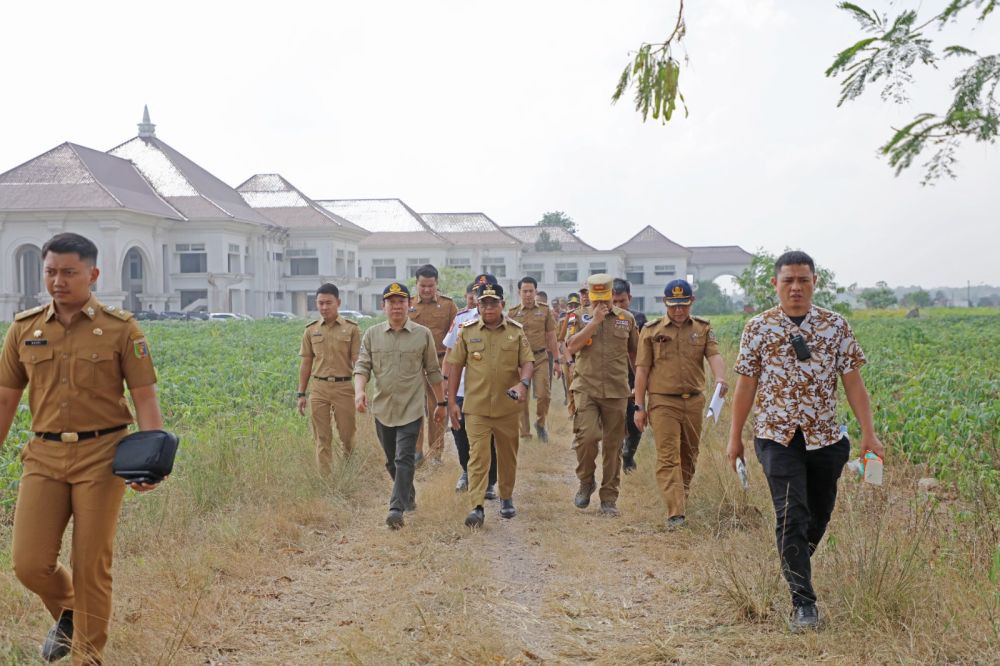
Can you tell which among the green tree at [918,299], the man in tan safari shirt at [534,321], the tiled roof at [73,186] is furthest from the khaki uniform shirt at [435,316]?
the green tree at [918,299]

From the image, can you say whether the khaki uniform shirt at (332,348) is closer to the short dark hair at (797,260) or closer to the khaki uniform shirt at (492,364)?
the khaki uniform shirt at (492,364)

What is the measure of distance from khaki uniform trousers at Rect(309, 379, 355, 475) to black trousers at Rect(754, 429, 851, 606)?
5321 mm

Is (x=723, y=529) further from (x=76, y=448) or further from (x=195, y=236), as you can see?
(x=195, y=236)

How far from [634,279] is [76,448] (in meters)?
79.9

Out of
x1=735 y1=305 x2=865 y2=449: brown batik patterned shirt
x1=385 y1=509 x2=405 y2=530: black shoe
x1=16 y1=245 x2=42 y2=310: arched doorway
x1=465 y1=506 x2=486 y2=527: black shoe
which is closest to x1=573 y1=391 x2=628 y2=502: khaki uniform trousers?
x1=465 y1=506 x2=486 y2=527: black shoe

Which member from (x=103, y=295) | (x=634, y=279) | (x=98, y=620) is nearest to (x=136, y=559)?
(x=98, y=620)

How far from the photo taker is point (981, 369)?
582 inches

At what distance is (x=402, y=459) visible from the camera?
317 inches

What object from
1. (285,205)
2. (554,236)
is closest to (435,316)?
(285,205)

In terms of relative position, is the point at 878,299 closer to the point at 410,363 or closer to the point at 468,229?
the point at 468,229

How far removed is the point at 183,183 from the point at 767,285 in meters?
46.7

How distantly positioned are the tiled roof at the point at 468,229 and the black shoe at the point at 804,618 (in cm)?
7095

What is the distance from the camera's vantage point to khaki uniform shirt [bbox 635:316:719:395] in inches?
310

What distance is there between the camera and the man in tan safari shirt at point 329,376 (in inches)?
372
